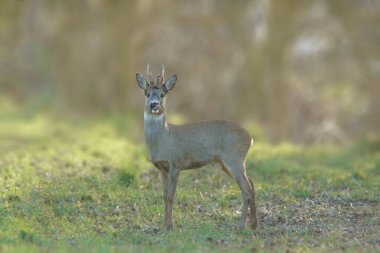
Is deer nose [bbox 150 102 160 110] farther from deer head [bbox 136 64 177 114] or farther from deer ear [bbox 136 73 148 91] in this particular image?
deer ear [bbox 136 73 148 91]

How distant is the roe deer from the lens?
9906 mm

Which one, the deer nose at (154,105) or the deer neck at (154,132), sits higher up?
the deer nose at (154,105)

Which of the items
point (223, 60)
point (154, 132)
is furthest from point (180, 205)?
point (223, 60)

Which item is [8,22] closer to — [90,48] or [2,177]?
[90,48]

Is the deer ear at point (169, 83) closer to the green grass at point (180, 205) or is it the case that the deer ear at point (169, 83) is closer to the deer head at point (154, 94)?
the deer head at point (154, 94)

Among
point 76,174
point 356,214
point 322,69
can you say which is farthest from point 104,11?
point 356,214

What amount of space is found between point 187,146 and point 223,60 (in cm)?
1712

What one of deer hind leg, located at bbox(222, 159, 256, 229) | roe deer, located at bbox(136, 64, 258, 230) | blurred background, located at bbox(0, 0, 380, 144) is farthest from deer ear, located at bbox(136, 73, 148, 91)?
blurred background, located at bbox(0, 0, 380, 144)

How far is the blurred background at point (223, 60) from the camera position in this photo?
2458cm

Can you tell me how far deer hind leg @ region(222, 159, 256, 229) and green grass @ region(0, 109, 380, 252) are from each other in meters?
0.24

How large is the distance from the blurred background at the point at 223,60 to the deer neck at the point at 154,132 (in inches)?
546

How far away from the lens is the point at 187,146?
10.1m

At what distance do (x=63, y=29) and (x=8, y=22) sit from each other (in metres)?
3.00

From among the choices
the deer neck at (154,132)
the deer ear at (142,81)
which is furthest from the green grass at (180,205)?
the deer ear at (142,81)
